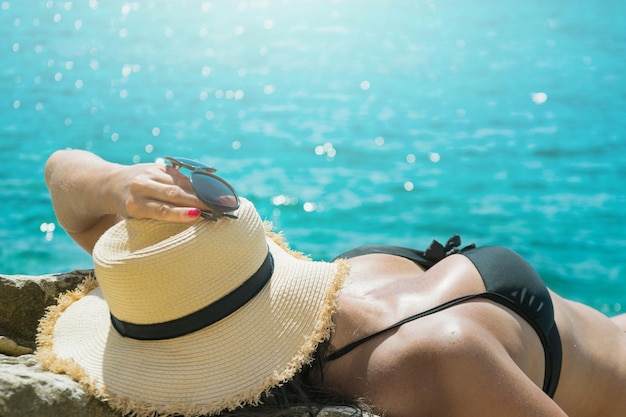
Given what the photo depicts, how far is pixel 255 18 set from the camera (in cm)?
1349

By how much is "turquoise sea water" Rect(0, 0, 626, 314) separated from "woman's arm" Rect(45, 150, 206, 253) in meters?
3.60

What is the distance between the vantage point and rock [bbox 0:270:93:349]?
2.54 metres

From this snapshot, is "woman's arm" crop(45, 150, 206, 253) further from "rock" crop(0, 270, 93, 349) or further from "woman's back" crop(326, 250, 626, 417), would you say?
"woman's back" crop(326, 250, 626, 417)

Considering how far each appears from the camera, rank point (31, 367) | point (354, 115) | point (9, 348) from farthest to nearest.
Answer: point (354, 115) < point (9, 348) < point (31, 367)

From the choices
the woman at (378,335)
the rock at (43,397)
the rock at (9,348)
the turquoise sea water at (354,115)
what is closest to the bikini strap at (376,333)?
the woman at (378,335)

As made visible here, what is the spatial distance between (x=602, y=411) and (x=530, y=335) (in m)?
0.45

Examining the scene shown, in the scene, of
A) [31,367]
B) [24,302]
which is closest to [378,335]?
[31,367]

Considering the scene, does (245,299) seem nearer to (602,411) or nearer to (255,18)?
(602,411)

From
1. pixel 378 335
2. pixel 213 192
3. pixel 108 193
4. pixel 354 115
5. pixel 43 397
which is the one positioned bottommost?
pixel 354 115

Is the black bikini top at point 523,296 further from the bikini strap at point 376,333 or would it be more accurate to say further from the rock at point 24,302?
the rock at point 24,302

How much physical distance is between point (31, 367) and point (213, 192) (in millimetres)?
702

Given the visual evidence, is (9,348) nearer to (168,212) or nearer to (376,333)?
(168,212)

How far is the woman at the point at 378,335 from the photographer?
1880 mm

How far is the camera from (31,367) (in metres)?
2.10
